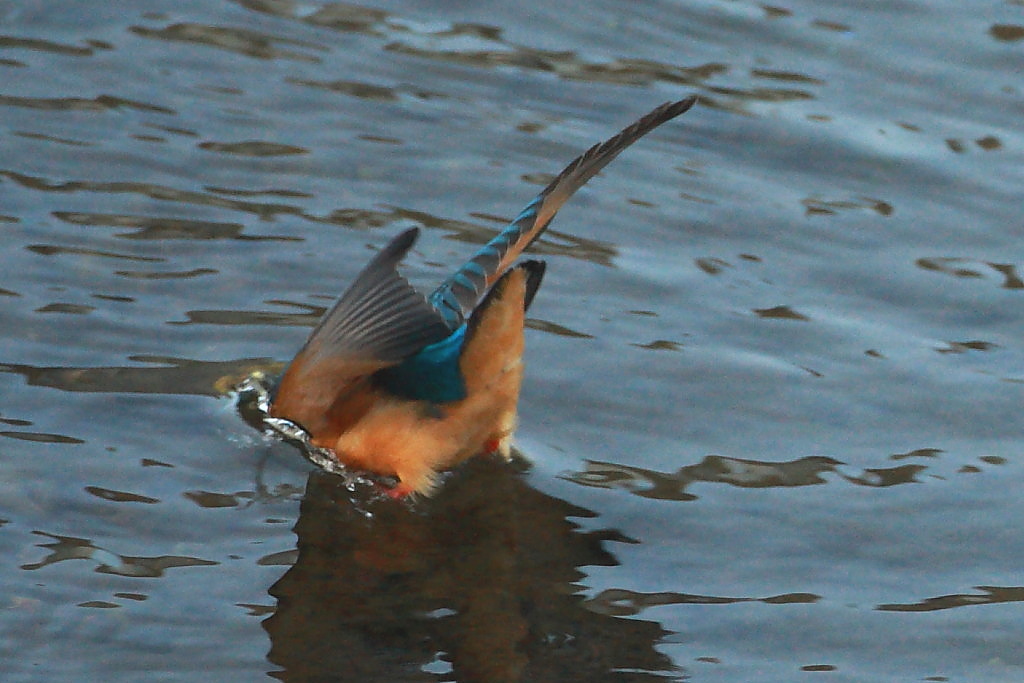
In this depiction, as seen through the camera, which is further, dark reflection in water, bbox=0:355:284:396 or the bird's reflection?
dark reflection in water, bbox=0:355:284:396

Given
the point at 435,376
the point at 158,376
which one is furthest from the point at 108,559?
the point at 435,376

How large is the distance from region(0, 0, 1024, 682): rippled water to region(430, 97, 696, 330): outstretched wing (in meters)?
0.57

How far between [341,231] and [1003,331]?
9.00 ft

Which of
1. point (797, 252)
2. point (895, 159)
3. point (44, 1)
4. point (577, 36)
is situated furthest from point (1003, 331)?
point (44, 1)

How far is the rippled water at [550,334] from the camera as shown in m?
4.67

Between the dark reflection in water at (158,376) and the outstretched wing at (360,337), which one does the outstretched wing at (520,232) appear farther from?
the dark reflection in water at (158,376)

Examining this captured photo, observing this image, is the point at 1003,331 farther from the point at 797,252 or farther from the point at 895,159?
the point at 895,159

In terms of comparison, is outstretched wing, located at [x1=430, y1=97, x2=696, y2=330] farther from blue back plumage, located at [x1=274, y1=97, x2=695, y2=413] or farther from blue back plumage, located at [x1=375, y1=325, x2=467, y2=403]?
blue back plumage, located at [x1=375, y1=325, x2=467, y2=403]

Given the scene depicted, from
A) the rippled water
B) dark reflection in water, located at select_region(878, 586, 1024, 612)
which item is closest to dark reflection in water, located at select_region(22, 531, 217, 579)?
the rippled water

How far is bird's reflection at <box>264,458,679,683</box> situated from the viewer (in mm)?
4465

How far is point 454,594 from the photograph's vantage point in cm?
486

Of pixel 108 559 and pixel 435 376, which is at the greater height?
pixel 435 376

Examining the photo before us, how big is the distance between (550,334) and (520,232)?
90cm

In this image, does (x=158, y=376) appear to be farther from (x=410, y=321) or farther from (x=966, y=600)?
(x=966, y=600)
